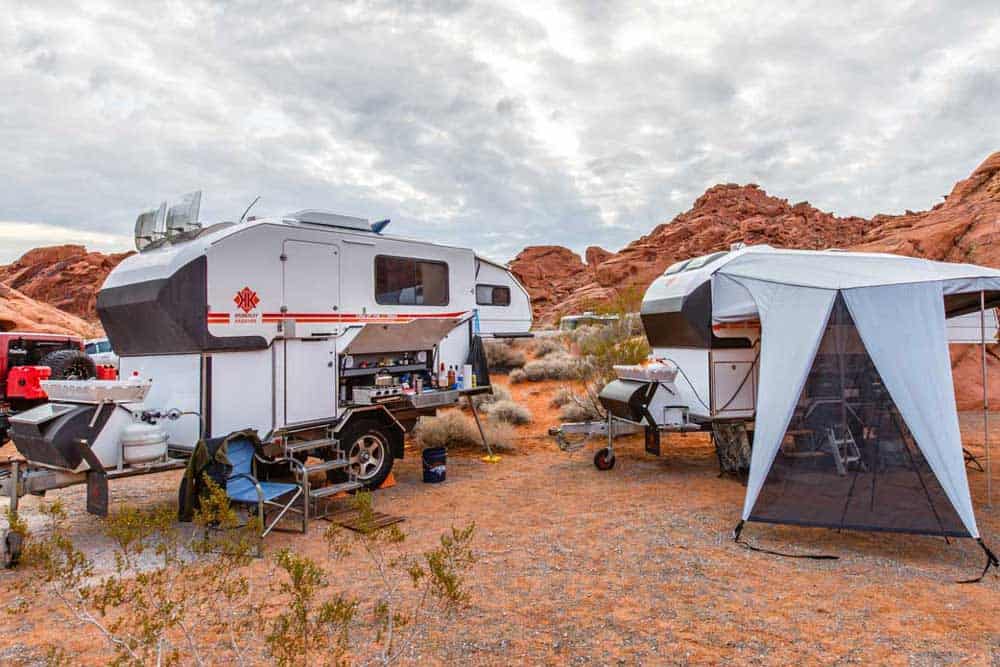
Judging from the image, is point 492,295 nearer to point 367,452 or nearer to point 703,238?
point 367,452

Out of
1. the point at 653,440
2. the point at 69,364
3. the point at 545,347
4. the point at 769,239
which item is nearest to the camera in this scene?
the point at 653,440

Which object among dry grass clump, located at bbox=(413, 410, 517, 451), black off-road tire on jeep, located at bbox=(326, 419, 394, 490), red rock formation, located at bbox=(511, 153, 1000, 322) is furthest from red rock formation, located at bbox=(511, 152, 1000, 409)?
black off-road tire on jeep, located at bbox=(326, 419, 394, 490)

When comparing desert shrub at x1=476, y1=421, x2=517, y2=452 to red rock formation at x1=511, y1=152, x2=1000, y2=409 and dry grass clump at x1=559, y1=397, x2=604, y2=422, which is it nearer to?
dry grass clump at x1=559, y1=397, x2=604, y2=422

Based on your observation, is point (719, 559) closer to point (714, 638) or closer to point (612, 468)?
point (714, 638)

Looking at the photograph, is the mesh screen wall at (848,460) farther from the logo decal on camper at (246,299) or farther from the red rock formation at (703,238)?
the red rock formation at (703,238)

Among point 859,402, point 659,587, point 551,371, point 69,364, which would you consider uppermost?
point 69,364

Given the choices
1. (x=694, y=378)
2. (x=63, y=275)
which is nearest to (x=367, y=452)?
(x=694, y=378)

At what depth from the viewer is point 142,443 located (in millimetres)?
5906

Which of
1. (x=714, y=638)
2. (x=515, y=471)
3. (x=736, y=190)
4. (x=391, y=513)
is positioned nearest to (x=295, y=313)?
(x=391, y=513)

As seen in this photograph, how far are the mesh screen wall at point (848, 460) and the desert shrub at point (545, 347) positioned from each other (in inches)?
669

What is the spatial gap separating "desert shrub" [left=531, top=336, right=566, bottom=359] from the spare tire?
1408 centimetres

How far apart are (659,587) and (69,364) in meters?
11.4

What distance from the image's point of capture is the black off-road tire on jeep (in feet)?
25.2

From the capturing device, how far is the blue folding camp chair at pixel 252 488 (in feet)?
19.9
